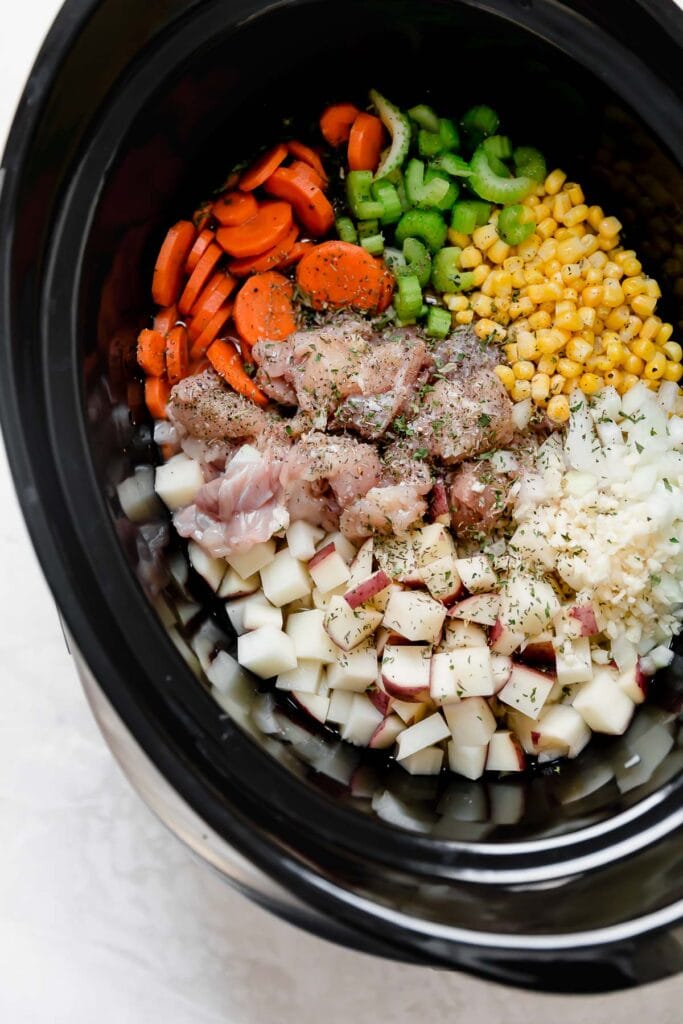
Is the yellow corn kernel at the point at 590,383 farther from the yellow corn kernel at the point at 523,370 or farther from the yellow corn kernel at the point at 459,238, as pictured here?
the yellow corn kernel at the point at 459,238

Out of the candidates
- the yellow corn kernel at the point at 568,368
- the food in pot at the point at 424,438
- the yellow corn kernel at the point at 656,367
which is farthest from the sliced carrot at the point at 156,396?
the yellow corn kernel at the point at 656,367

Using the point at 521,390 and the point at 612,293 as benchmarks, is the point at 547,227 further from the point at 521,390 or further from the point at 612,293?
the point at 521,390

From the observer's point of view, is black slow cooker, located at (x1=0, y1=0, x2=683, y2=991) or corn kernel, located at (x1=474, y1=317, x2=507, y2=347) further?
corn kernel, located at (x1=474, y1=317, x2=507, y2=347)

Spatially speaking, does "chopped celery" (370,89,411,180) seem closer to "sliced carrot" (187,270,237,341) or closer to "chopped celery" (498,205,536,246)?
"chopped celery" (498,205,536,246)

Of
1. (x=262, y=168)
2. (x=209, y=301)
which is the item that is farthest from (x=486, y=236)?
(x=209, y=301)

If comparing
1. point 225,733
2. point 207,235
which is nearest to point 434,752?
point 225,733

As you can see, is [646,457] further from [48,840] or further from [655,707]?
[48,840]

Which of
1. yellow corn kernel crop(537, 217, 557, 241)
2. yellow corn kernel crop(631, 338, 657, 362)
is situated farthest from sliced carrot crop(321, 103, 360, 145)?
yellow corn kernel crop(631, 338, 657, 362)
